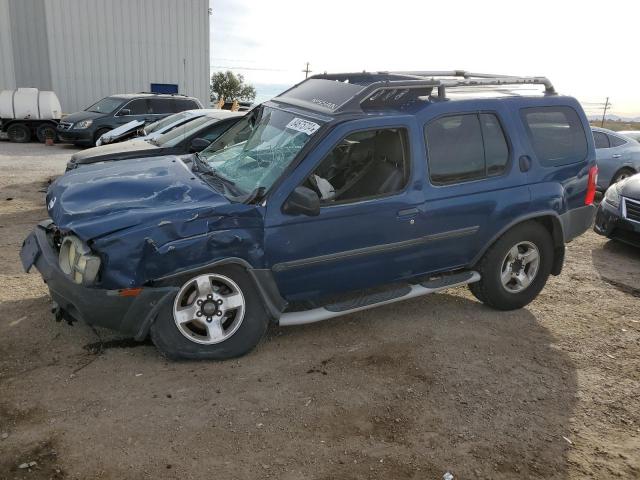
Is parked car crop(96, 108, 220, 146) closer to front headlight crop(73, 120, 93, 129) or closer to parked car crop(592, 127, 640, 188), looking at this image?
front headlight crop(73, 120, 93, 129)

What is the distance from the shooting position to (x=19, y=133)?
17.1 metres

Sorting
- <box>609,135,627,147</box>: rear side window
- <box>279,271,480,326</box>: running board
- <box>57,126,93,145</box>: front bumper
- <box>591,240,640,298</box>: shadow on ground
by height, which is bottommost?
<box>591,240,640,298</box>: shadow on ground

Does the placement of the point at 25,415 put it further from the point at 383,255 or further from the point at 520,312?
the point at 520,312

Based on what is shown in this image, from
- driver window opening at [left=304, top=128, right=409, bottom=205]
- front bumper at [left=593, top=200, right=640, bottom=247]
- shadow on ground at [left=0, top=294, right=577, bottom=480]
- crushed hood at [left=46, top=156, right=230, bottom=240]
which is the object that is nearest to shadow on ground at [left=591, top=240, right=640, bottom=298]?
front bumper at [left=593, top=200, right=640, bottom=247]

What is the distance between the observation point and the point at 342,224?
4.09m

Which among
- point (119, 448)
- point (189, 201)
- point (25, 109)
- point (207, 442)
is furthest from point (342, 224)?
point (25, 109)

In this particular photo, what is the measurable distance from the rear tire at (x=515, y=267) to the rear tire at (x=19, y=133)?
53.9ft

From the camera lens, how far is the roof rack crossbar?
A: 167 inches

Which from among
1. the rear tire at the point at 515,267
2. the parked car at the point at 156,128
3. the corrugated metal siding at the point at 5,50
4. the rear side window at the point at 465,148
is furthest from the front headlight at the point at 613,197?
the corrugated metal siding at the point at 5,50

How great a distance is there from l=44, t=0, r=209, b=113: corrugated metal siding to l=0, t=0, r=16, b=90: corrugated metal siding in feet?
4.96

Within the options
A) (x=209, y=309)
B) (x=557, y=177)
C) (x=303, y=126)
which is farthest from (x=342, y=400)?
(x=557, y=177)

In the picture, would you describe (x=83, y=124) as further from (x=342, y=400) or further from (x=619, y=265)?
(x=342, y=400)

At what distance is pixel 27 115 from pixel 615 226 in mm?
16502

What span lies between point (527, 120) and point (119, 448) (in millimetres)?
4118
